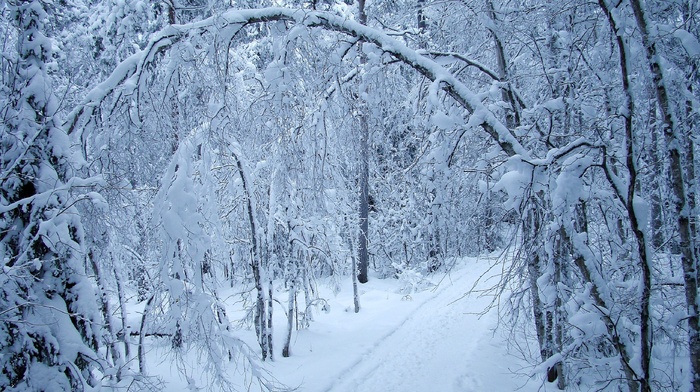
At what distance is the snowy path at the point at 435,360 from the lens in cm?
696

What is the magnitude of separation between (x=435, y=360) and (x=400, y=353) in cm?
90

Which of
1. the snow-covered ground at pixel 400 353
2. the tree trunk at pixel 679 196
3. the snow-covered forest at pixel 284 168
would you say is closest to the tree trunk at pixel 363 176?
the snow-covered forest at pixel 284 168

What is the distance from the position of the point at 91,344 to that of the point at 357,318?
30.6ft

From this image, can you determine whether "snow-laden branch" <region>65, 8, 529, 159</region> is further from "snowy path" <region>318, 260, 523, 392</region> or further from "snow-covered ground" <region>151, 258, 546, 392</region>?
"snowy path" <region>318, 260, 523, 392</region>

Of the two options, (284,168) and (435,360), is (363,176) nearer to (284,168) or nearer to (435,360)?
(435,360)

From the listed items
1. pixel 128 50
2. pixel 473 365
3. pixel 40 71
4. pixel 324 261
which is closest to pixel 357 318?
pixel 324 261

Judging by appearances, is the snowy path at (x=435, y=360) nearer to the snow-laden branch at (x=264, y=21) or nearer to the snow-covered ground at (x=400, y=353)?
the snow-covered ground at (x=400, y=353)

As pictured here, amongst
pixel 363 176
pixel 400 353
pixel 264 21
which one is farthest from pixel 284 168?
pixel 400 353

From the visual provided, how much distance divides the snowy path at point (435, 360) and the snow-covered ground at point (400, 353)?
17 millimetres

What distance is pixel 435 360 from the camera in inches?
320

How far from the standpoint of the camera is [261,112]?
12.7 ft

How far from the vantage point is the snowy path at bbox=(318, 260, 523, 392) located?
22.9 feet

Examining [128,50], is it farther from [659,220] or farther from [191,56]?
[659,220]

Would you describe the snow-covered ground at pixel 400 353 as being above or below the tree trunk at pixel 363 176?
below
